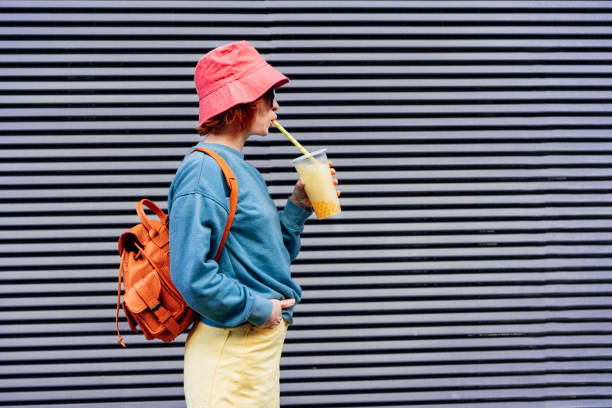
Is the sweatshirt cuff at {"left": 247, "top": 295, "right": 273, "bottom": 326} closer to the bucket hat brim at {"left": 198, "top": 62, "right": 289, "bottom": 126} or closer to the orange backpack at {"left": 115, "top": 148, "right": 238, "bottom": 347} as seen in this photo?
the orange backpack at {"left": 115, "top": 148, "right": 238, "bottom": 347}

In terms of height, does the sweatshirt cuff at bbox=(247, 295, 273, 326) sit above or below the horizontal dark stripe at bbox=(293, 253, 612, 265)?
above

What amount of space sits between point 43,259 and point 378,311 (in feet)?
7.33

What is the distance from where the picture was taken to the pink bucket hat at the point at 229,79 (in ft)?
5.27

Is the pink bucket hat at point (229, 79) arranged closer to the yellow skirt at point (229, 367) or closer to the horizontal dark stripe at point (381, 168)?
the yellow skirt at point (229, 367)

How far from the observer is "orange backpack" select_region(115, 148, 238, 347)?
156cm

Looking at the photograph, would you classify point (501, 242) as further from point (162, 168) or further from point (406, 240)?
point (162, 168)

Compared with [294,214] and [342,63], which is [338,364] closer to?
[294,214]

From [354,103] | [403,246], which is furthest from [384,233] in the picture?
[354,103]

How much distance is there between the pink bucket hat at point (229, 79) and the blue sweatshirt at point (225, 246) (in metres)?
0.16

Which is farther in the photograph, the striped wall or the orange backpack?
the striped wall

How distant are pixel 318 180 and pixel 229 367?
81 cm

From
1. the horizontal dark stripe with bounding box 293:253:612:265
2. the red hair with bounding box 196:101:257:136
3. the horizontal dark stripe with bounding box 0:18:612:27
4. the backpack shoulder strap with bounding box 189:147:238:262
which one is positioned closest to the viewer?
the backpack shoulder strap with bounding box 189:147:238:262

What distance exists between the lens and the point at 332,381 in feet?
9.71

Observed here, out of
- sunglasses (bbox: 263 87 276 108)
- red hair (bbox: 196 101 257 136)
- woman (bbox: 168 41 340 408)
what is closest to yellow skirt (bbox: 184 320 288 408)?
woman (bbox: 168 41 340 408)
